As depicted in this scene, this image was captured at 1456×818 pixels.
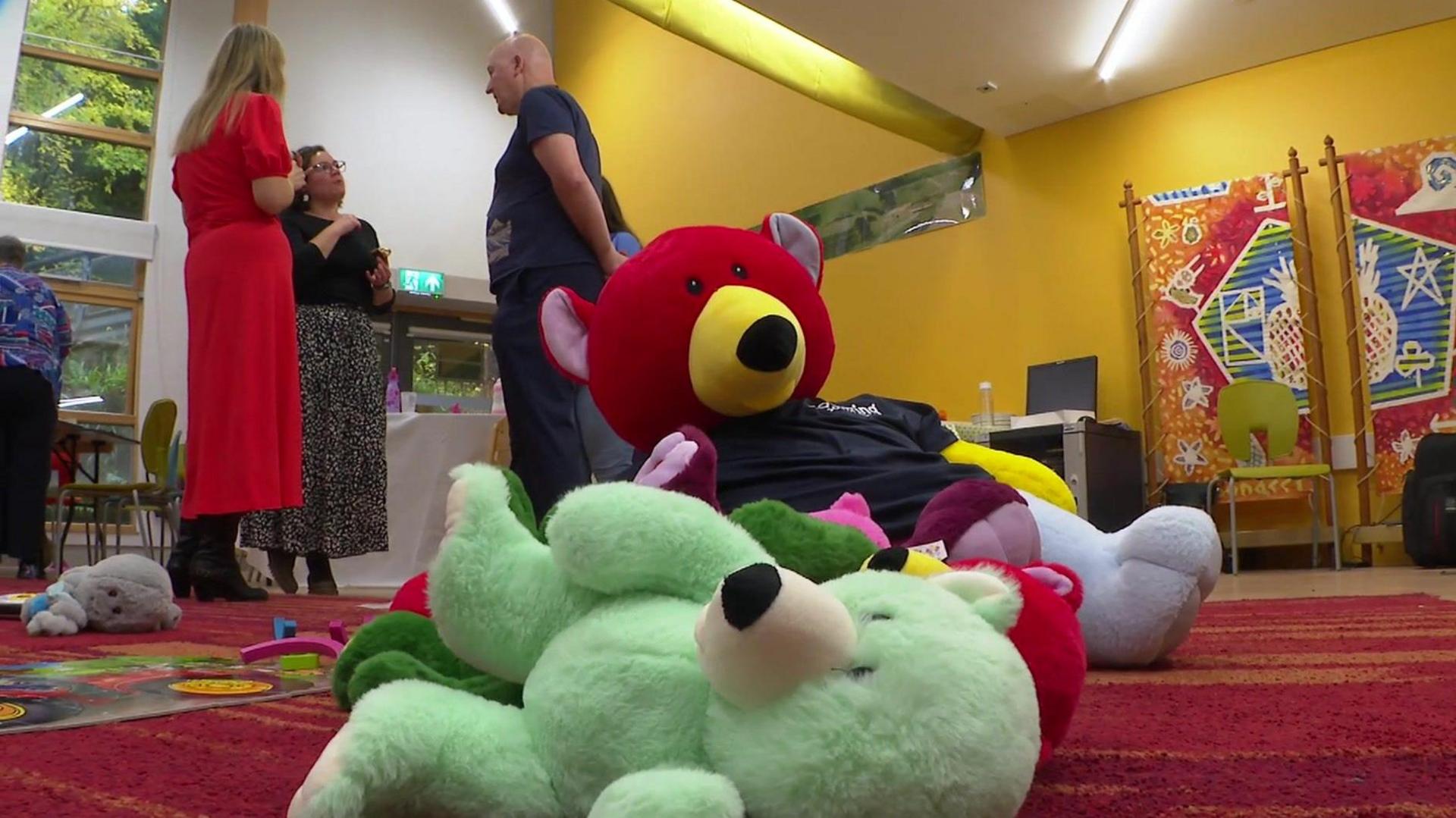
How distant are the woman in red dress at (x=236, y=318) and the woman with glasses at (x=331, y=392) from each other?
0.32m

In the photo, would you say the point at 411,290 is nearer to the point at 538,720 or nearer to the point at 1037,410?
the point at 1037,410

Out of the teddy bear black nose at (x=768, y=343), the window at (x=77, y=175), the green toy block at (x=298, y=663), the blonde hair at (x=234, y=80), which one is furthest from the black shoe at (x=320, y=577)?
the window at (x=77, y=175)

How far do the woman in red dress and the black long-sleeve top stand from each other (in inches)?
12.4

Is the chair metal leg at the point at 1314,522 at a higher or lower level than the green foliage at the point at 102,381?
lower

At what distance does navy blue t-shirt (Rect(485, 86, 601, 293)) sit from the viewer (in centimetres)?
185

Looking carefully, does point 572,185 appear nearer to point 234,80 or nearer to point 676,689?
point 234,80

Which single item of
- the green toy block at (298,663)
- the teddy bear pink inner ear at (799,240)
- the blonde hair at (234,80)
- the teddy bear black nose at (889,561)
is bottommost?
the green toy block at (298,663)

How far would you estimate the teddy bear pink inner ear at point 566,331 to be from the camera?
3.65 ft

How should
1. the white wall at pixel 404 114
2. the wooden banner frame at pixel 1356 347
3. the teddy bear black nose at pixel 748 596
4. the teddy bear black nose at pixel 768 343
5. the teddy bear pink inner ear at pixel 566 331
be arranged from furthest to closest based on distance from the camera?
the white wall at pixel 404 114 → the wooden banner frame at pixel 1356 347 → the teddy bear pink inner ear at pixel 566 331 → the teddy bear black nose at pixel 768 343 → the teddy bear black nose at pixel 748 596

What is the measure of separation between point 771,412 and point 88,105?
7.56 metres

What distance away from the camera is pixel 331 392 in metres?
2.90

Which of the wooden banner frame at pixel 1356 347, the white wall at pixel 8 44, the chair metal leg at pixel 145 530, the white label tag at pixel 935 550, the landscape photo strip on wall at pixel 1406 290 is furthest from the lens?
the white wall at pixel 8 44

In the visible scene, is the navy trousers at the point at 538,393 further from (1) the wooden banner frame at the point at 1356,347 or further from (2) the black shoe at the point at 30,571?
(1) the wooden banner frame at the point at 1356,347

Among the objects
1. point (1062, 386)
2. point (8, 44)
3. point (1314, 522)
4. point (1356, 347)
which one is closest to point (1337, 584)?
point (1314, 522)
